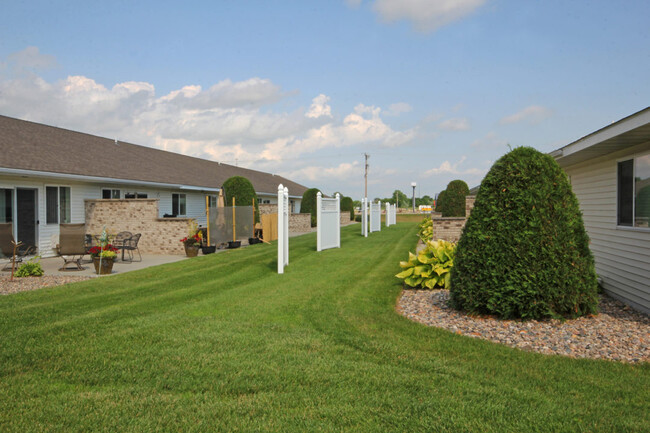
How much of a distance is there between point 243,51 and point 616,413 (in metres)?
11.6

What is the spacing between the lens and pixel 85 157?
16.0 meters

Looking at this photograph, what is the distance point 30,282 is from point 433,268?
7.93 meters

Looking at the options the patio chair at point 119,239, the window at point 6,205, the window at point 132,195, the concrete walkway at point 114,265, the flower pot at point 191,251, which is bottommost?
the concrete walkway at point 114,265

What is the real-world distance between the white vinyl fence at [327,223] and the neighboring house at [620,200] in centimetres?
790

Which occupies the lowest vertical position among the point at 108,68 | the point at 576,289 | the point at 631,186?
the point at 576,289

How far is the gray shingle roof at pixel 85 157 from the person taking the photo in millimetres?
12915

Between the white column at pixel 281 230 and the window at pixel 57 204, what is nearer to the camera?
the white column at pixel 281 230

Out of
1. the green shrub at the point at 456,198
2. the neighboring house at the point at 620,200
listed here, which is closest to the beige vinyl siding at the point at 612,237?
the neighboring house at the point at 620,200

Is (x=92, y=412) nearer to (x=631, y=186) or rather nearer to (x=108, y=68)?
(x=631, y=186)

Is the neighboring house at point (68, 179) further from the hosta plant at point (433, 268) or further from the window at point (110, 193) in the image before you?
the hosta plant at point (433, 268)

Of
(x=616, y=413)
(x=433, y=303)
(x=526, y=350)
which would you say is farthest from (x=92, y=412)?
(x=433, y=303)

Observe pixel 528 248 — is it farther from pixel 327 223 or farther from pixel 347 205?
pixel 347 205

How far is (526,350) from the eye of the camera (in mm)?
4348

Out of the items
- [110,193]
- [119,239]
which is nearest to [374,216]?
[110,193]
